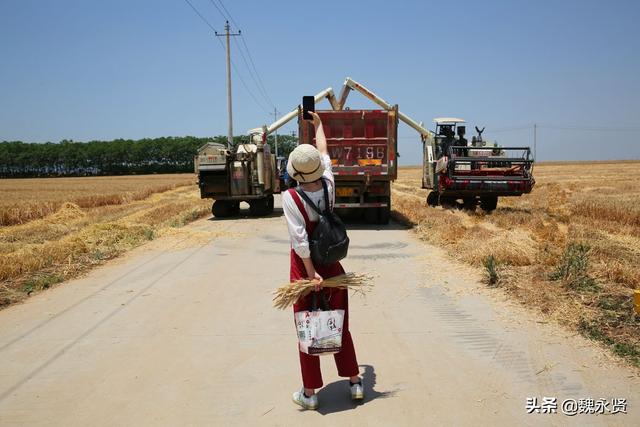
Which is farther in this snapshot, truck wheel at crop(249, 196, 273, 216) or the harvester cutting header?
truck wheel at crop(249, 196, 273, 216)

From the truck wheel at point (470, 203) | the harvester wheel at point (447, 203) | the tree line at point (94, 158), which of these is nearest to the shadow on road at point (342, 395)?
the truck wheel at point (470, 203)

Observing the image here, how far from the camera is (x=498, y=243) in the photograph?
8969mm

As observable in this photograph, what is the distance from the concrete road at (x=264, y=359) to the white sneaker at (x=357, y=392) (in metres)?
0.07

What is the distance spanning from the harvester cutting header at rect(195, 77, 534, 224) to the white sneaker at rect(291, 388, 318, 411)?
10.5 meters

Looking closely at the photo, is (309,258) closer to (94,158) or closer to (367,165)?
(367,165)

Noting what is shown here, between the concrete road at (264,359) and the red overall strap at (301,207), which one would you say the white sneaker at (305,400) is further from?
the red overall strap at (301,207)

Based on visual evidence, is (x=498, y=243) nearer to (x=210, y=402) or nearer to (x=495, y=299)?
(x=495, y=299)

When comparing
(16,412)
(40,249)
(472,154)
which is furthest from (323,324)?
(472,154)

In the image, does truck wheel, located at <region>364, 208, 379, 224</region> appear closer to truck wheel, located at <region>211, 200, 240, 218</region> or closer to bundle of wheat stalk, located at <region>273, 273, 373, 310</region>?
truck wheel, located at <region>211, 200, 240, 218</region>

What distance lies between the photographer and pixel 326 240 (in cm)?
377

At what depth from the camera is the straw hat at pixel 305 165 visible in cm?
379

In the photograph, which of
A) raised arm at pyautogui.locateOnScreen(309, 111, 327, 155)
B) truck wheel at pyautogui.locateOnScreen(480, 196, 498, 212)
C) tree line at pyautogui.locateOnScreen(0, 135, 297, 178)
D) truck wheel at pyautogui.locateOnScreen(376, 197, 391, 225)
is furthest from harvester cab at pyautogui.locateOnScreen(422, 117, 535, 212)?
tree line at pyautogui.locateOnScreen(0, 135, 297, 178)

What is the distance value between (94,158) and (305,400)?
11682cm

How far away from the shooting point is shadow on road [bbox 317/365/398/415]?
390 centimetres
